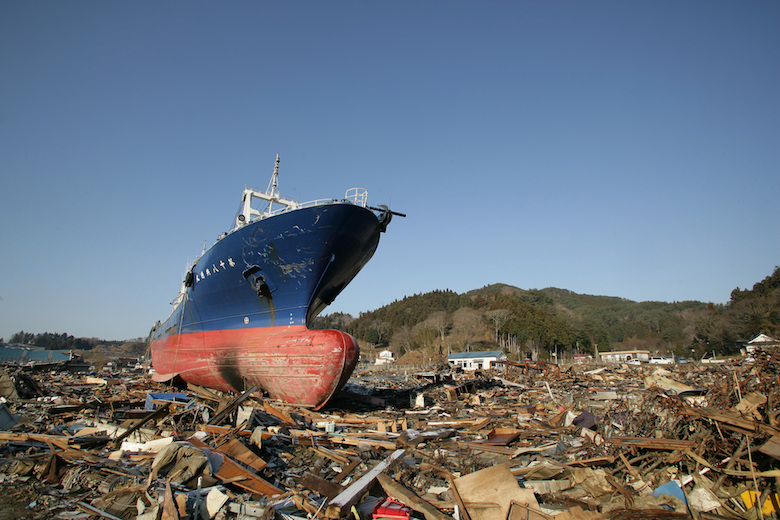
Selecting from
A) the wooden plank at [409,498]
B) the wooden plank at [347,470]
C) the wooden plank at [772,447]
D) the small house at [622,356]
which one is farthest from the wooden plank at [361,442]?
the small house at [622,356]

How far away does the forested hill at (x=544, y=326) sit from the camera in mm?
51969

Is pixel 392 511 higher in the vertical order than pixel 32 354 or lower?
higher

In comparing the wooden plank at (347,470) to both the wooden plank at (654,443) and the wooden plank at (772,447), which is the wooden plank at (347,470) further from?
the wooden plank at (772,447)

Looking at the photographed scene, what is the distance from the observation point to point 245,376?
1403cm

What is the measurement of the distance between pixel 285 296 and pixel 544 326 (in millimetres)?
65641

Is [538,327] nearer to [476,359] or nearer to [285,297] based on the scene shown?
[476,359]

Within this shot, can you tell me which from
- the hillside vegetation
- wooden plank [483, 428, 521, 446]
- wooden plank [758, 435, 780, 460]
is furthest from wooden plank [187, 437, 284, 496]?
the hillside vegetation

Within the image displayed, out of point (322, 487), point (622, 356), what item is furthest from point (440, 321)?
point (322, 487)

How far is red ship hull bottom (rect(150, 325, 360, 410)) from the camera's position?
11.6 meters

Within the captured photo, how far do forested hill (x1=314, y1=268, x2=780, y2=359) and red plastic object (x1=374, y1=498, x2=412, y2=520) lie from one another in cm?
4823

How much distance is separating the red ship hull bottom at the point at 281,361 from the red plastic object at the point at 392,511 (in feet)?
21.4

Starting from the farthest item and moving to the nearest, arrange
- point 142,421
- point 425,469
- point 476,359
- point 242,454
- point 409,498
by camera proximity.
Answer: point 476,359
point 142,421
point 425,469
point 242,454
point 409,498

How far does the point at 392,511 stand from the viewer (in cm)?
480

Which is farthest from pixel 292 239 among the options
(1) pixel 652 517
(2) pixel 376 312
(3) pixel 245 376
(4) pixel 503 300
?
(2) pixel 376 312
